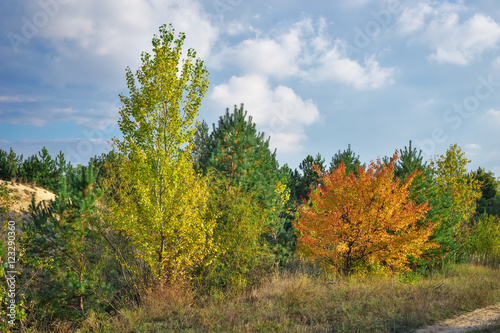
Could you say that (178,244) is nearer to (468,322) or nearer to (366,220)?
(366,220)

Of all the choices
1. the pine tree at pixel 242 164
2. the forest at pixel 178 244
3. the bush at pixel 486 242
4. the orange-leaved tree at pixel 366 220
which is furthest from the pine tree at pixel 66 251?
the bush at pixel 486 242

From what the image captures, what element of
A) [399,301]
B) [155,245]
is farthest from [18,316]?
[399,301]

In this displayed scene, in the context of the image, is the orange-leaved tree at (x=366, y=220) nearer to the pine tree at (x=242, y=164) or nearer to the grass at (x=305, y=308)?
the grass at (x=305, y=308)

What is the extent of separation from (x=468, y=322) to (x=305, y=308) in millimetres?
3877

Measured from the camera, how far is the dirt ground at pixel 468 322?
26.1 ft

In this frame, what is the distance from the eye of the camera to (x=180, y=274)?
1027 cm

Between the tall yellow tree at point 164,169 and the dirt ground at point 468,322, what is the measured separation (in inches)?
234

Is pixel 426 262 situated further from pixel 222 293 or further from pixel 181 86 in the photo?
pixel 181 86

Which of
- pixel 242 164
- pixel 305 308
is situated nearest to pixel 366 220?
pixel 305 308

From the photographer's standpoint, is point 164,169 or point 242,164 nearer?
point 164,169

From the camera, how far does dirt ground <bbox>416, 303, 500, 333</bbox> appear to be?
7953mm

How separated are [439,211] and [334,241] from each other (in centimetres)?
760

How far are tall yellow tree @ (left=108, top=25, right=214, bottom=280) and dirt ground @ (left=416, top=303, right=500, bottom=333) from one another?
234 inches

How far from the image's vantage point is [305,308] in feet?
29.0
